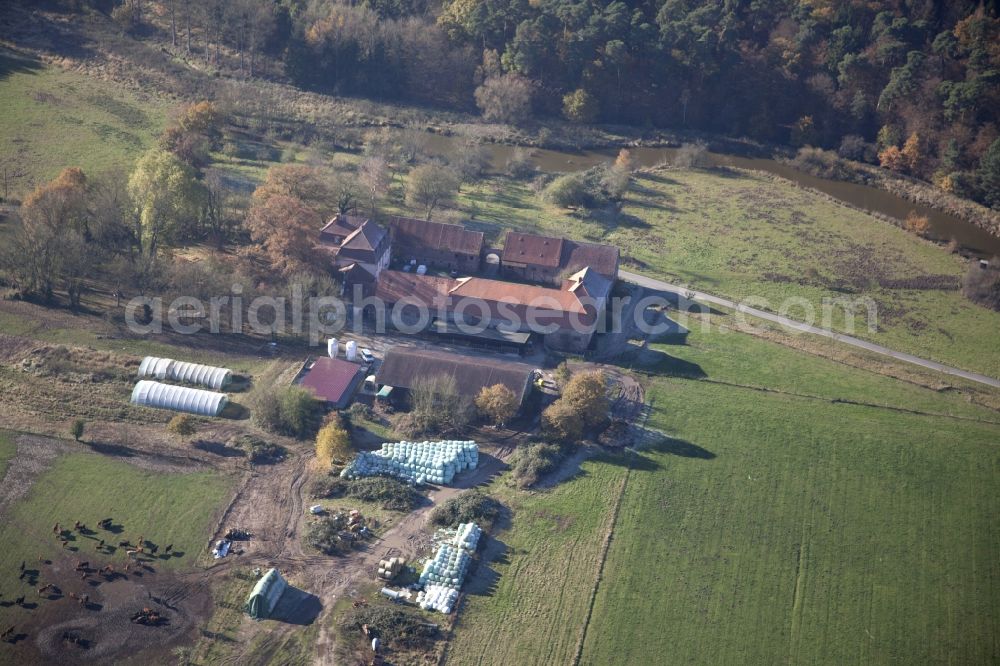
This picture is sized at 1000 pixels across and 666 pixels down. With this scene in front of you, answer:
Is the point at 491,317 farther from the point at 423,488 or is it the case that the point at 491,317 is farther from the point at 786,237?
the point at 786,237

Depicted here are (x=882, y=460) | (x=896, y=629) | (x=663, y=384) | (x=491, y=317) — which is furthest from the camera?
(x=491, y=317)

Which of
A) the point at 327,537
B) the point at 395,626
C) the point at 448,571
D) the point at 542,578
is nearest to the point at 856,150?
the point at 542,578

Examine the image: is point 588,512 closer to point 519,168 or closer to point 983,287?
point 983,287

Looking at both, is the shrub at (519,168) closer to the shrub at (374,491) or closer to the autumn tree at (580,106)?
the autumn tree at (580,106)

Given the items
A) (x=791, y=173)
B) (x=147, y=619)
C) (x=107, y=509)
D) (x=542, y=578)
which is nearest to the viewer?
(x=147, y=619)

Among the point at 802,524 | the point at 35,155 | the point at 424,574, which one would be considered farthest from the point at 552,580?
the point at 35,155

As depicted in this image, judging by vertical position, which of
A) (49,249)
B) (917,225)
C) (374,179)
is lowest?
(49,249)
